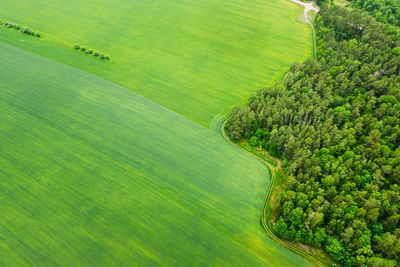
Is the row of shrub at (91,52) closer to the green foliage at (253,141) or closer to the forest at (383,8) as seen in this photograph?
the green foliage at (253,141)

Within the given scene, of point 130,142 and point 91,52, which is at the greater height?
point 91,52

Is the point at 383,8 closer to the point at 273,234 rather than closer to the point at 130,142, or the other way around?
the point at 273,234

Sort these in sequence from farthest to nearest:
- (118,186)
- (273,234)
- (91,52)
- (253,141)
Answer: (91,52) < (253,141) < (118,186) < (273,234)

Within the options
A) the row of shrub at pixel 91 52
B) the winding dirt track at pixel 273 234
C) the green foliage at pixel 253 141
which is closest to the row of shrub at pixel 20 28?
the row of shrub at pixel 91 52

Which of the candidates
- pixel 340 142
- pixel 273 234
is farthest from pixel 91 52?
pixel 340 142

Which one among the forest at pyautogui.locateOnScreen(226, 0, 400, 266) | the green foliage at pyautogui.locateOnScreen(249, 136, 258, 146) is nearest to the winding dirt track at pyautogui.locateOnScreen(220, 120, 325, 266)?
the forest at pyautogui.locateOnScreen(226, 0, 400, 266)

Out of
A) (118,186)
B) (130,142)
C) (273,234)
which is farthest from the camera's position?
(130,142)
